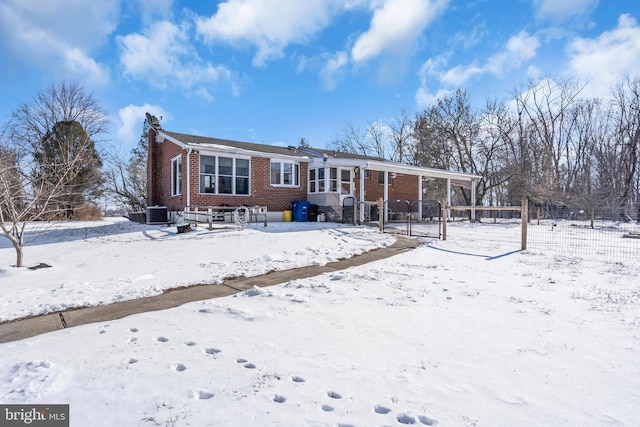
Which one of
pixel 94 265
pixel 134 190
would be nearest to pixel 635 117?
pixel 94 265

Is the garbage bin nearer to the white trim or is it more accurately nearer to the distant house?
the distant house

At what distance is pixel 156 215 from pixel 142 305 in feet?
44.2

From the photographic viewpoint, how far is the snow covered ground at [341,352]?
211 cm

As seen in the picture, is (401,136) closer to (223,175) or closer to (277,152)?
(277,152)

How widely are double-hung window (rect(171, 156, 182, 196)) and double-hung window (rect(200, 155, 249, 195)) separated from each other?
5.29 ft

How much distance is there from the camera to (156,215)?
16484mm

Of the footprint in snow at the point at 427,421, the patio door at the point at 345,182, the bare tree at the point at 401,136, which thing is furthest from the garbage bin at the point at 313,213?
the bare tree at the point at 401,136

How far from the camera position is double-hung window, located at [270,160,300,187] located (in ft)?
54.0

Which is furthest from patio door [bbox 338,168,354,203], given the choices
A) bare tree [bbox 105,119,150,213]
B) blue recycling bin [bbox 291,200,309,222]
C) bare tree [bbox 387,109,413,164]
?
bare tree [bbox 105,119,150,213]

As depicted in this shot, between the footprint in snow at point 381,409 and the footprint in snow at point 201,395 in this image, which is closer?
the footprint in snow at point 381,409

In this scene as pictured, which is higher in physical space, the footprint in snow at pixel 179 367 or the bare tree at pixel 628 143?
the bare tree at pixel 628 143

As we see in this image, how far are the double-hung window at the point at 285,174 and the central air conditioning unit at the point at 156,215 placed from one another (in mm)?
5777

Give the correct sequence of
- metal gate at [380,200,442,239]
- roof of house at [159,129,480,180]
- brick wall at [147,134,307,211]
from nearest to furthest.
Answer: metal gate at [380,200,442,239] < brick wall at [147,134,307,211] < roof of house at [159,129,480,180]

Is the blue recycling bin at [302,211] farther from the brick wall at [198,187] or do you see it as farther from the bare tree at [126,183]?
the bare tree at [126,183]
